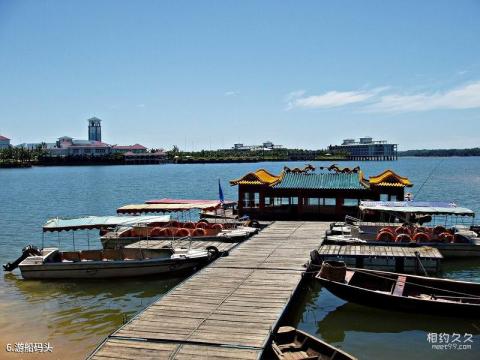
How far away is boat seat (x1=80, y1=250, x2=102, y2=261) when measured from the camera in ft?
88.4

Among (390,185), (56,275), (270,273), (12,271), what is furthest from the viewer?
(390,185)

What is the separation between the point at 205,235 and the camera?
103 feet

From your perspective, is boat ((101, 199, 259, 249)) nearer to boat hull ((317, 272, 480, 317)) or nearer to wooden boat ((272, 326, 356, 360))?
boat hull ((317, 272, 480, 317))

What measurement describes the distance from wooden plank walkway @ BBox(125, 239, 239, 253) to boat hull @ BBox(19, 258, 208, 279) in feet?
7.66

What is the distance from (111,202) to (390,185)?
46640mm

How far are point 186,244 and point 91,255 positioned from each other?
5.28 metres

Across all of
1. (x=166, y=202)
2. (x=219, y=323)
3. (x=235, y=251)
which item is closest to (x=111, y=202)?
(x=166, y=202)

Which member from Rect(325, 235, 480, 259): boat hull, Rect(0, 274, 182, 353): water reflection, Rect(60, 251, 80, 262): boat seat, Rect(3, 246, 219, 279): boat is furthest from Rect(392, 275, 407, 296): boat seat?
Rect(60, 251, 80, 262): boat seat

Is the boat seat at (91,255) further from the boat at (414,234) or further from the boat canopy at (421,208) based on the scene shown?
the boat canopy at (421,208)

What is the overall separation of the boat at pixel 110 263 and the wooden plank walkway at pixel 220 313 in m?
1.81

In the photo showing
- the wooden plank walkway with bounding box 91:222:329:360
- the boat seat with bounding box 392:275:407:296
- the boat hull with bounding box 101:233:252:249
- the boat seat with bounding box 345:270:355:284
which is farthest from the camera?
the boat hull with bounding box 101:233:252:249

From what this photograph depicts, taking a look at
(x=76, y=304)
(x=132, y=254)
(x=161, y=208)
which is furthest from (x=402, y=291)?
(x=161, y=208)

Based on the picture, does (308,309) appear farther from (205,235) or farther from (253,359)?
(205,235)

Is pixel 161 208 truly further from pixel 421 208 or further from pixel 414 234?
pixel 421 208
